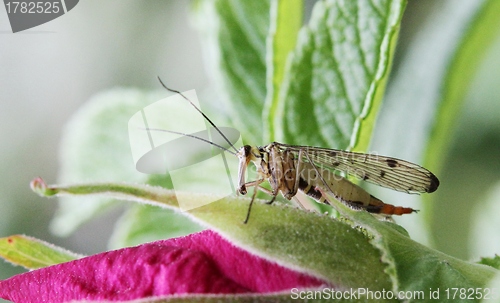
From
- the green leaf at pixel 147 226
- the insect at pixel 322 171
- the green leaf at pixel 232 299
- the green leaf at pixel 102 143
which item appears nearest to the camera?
the green leaf at pixel 232 299

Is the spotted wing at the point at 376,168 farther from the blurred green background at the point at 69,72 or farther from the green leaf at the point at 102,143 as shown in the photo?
the blurred green background at the point at 69,72

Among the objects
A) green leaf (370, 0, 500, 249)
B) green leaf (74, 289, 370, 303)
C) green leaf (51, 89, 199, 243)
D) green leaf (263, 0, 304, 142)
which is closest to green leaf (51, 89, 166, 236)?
green leaf (51, 89, 199, 243)

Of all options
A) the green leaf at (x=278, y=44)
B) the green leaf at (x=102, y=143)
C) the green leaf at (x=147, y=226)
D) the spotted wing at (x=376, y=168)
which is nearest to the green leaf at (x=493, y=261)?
the spotted wing at (x=376, y=168)

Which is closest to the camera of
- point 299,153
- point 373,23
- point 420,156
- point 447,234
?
point 373,23

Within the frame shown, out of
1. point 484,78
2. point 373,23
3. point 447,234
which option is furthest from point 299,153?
point 484,78

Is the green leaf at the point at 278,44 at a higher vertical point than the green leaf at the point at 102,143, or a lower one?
higher

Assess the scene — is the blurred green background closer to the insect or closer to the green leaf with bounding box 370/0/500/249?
the green leaf with bounding box 370/0/500/249

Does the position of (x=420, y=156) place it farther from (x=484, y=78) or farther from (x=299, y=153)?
(x=484, y=78)
